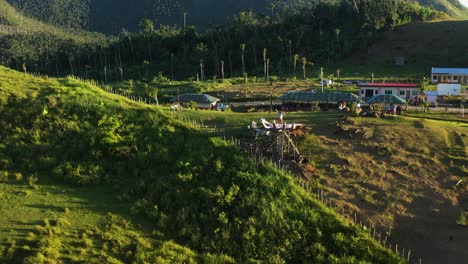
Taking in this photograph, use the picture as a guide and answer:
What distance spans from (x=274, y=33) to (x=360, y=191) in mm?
104505

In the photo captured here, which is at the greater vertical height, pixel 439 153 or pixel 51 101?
pixel 51 101

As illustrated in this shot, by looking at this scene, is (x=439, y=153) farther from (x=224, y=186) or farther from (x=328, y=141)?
(x=224, y=186)

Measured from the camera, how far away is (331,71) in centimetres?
9688

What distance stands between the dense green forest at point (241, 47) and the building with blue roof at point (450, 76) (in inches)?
1152

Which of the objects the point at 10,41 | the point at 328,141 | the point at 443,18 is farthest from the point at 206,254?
the point at 10,41

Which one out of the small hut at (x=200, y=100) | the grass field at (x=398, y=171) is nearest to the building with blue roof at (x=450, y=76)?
the small hut at (x=200, y=100)

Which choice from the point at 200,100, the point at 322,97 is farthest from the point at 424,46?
the point at 200,100

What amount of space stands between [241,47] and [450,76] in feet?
155

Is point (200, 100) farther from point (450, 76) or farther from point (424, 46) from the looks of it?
point (424, 46)

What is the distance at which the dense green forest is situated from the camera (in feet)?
366

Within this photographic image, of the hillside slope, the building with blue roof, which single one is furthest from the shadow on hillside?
the hillside slope

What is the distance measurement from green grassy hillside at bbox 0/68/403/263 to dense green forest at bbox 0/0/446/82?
240ft

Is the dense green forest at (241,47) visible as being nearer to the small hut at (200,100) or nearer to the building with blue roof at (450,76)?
the building with blue roof at (450,76)

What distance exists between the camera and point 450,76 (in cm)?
7906
